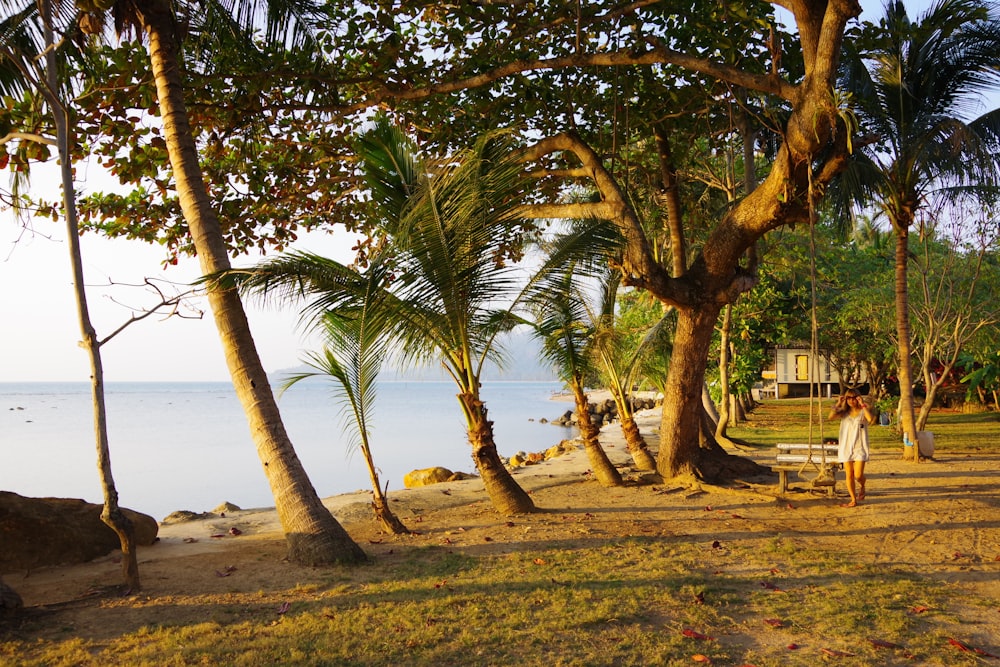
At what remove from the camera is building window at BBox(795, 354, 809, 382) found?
134ft

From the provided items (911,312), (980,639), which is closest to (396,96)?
(980,639)

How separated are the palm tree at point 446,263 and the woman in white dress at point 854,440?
386cm

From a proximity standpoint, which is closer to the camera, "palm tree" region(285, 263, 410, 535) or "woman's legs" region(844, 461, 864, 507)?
"palm tree" region(285, 263, 410, 535)

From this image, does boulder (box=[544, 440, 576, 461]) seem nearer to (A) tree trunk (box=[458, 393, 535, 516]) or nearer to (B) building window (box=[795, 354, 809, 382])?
(A) tree trunk (box=[458, 393, 535, 516])

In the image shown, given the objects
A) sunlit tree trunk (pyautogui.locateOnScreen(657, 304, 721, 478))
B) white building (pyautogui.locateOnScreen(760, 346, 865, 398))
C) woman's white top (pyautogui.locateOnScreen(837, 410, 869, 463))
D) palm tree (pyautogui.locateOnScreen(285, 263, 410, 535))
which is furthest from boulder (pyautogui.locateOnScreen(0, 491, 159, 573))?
white building (pyautogui.locateOnScreen(760, 346, 865, 398))

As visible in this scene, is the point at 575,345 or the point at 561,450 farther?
the point at 561,450

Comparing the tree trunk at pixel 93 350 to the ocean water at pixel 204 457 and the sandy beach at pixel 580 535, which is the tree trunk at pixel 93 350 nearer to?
the sandy beach at pixel 580 535

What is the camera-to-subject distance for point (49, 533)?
720 cm

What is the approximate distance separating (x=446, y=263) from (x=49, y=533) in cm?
451

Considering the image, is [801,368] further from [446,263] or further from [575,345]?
[446,263]

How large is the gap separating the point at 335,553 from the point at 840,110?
20.1 feet

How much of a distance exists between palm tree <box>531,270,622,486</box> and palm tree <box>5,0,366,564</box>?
453 centimetres

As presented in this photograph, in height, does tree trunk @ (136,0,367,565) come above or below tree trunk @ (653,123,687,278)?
below

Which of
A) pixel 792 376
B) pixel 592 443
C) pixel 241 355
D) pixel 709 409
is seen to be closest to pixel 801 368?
pixel 792 376
